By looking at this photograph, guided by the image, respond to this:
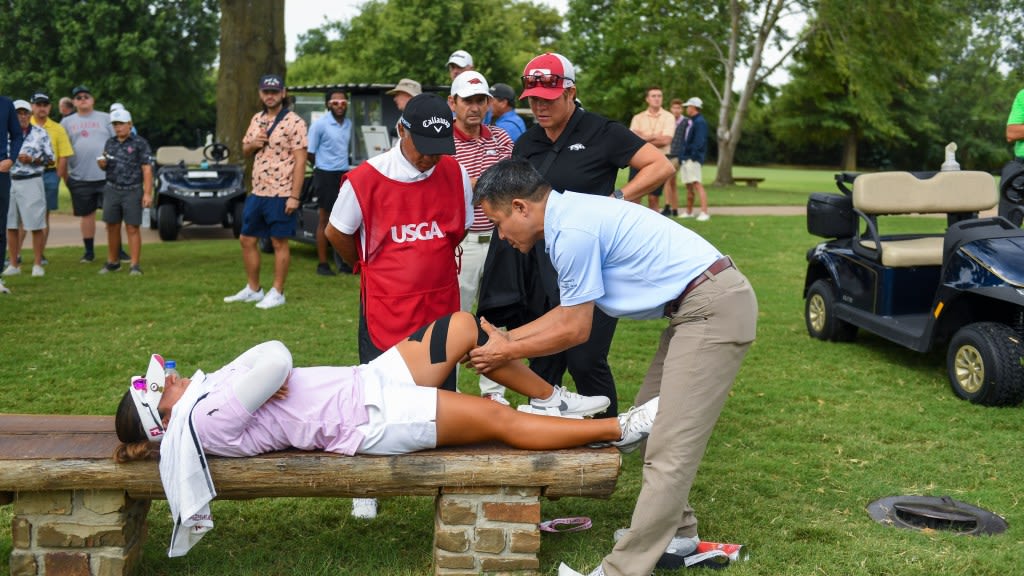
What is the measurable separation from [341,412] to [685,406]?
1.30 meters

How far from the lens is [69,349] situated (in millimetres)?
8070

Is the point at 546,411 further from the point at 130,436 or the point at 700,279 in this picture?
the point at 130,436

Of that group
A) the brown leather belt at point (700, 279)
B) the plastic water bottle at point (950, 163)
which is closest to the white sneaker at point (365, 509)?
the brown leather belt at point (700, 279)

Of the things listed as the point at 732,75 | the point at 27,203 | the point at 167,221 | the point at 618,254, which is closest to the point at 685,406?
the point at 618,254

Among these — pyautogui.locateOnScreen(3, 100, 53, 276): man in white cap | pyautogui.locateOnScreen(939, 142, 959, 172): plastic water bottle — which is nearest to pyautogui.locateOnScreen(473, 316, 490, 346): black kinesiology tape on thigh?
pyautogui.locateOnScreen(939, 142, 959, 172): plastic water bottle

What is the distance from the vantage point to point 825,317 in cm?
866

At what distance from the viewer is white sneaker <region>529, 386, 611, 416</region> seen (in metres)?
4.62

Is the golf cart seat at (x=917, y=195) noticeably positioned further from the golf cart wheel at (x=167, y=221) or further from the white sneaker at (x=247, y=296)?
the golf cart wheel at (x=167, y=221)

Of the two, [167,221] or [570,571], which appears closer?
[570,571]

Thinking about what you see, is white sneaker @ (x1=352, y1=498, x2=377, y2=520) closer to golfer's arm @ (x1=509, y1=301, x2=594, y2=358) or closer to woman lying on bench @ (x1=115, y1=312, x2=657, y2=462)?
woman lying on bench @ (x1=115, y1=312, x2=657, y2=462)

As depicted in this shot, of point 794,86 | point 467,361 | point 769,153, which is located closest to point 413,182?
point 467,361

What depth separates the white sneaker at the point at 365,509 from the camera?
4.90 metres

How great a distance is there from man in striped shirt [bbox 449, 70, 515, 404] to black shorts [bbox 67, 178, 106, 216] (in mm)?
7344

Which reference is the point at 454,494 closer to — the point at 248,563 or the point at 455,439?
the point at 455,439
